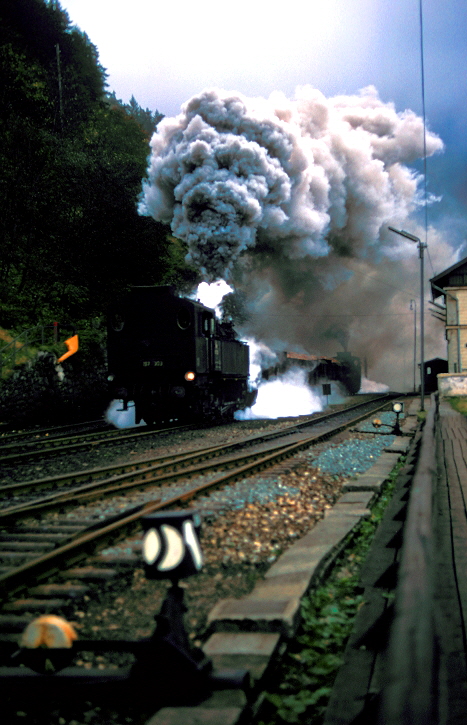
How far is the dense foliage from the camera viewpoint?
21.8 m

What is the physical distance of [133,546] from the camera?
485 centimetres

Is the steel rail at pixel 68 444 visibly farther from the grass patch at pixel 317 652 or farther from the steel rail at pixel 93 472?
the grass patch at pixel 317 652

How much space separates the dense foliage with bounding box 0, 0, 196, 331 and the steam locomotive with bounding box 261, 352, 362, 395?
720 centimetres

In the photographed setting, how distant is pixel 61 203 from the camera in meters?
24.3

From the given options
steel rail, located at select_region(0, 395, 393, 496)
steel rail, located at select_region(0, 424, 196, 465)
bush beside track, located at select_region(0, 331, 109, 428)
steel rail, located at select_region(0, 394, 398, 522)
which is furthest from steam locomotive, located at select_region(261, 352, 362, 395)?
steel rail, located at select_region(0, 395, 393, 496)

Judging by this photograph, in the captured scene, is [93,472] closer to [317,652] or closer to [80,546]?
[80,546]

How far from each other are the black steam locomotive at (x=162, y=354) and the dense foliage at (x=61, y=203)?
5153mm

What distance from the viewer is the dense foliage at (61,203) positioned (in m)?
21.8

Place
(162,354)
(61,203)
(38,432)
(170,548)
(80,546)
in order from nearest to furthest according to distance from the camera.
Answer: (170,548), (80,546), (38,432), (162,354), (61,203)

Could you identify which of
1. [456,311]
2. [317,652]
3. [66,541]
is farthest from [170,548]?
[456,311]

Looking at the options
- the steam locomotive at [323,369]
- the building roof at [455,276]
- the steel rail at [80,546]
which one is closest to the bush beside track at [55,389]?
the steam locomotive at [323,369]

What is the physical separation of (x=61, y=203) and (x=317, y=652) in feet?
79.0

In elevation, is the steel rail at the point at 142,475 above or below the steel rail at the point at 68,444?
below

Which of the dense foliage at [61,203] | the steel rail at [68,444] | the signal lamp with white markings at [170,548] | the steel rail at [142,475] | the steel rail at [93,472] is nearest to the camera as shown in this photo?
the signal lamp with white markings at [170,548]
